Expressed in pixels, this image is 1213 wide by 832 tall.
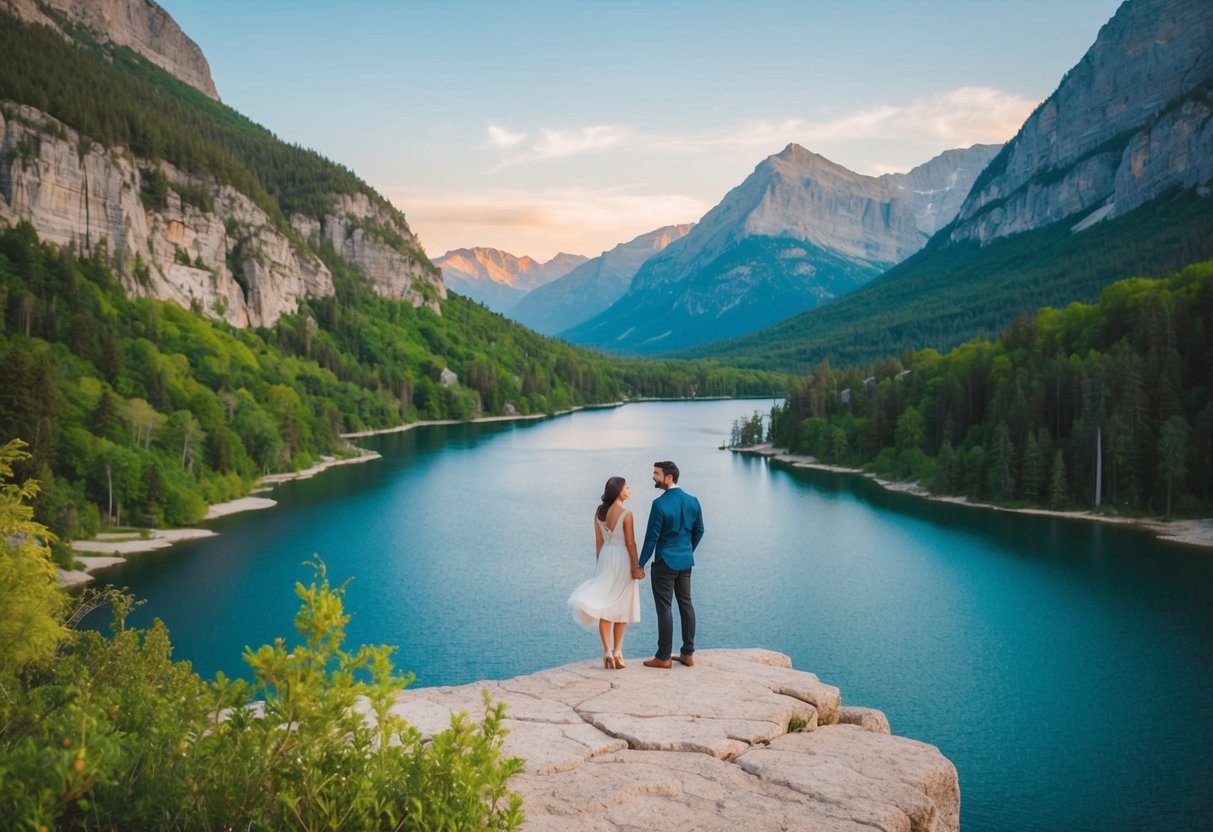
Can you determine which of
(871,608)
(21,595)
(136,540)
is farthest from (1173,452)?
(136,540)

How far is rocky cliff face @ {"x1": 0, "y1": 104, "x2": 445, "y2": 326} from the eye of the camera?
111125 millimetres

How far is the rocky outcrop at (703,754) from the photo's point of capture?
9648 mm

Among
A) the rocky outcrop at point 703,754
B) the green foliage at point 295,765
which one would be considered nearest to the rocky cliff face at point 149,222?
the rocky outcrop at point 703,754

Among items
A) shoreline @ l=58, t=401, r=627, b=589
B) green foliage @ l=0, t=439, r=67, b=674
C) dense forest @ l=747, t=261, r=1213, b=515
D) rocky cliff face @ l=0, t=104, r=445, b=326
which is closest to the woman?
green foliage @ l=0, t=439, r=67, b=674

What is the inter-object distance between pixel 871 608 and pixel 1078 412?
4185 cm

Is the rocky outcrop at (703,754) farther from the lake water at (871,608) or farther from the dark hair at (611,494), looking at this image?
the lake water at (871,608)

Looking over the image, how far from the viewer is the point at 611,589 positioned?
1508 cm

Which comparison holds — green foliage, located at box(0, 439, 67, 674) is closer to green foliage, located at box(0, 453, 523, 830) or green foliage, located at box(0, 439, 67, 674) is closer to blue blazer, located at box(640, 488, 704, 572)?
blue blazer, located at box(640, 488, 704, 572)

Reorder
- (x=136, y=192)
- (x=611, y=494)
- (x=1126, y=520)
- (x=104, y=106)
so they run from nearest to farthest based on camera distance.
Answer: (x=611, y=494)
(x=1126, y=520)
(x=136, y=192)
(x=104, y=106)

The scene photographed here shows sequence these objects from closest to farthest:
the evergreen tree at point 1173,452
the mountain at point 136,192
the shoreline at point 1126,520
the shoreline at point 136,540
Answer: the shoreline at point 136,540 → the shoreline at point 1126,520 → the evergreen tree at point 1173,452 → the mountain at point 136,192

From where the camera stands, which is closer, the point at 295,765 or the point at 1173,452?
the point at 295,765

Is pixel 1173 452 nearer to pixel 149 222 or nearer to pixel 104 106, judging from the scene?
pixel 149 222

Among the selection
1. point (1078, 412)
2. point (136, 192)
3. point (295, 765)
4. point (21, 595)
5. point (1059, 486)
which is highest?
point (136, 192)

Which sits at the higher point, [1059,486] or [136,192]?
[136,192]
